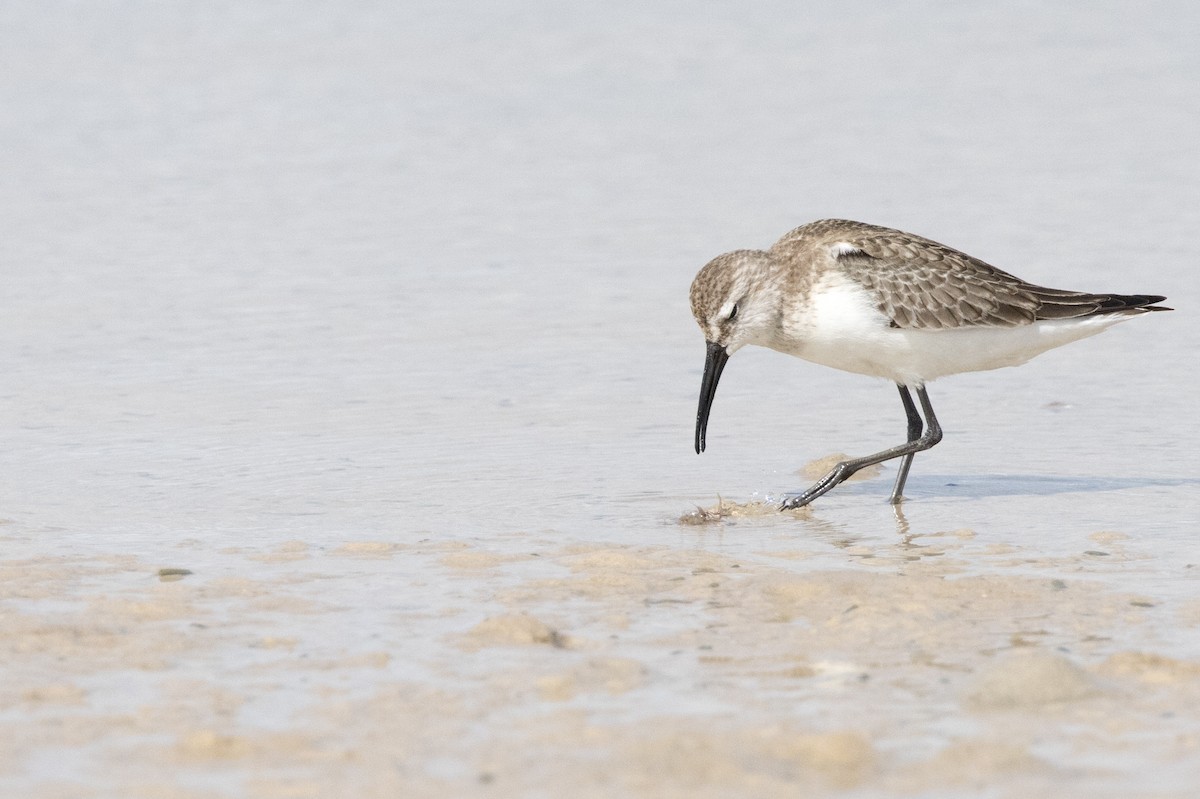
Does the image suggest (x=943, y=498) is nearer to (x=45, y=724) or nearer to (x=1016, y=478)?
(x=1016, y=478)

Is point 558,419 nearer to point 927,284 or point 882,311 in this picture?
point 882,311

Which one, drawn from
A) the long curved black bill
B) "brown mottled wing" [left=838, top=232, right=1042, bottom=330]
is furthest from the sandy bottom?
"brown mottled wing" [left=838, top=232, right=1042, bottom=330]

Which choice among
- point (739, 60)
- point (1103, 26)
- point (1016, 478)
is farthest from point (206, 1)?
point (1016, 478)

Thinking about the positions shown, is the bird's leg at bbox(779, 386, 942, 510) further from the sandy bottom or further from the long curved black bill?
the sandy bottom

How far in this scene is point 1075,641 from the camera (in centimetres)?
627

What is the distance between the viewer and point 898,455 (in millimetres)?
9273

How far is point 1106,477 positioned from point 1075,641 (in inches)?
117

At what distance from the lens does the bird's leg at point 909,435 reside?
29.8 ft

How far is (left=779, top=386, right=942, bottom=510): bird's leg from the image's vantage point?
8.80 meters

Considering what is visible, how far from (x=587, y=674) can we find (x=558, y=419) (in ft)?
14.8

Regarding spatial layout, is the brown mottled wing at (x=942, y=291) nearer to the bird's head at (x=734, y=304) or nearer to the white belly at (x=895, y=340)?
the white belly at (x=895, y=340)

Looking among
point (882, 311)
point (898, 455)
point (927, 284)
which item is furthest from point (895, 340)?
point (898, 455)

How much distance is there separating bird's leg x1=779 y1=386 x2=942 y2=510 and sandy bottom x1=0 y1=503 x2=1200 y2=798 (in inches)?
40.5

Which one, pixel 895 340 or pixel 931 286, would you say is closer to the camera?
pixel 895 340
